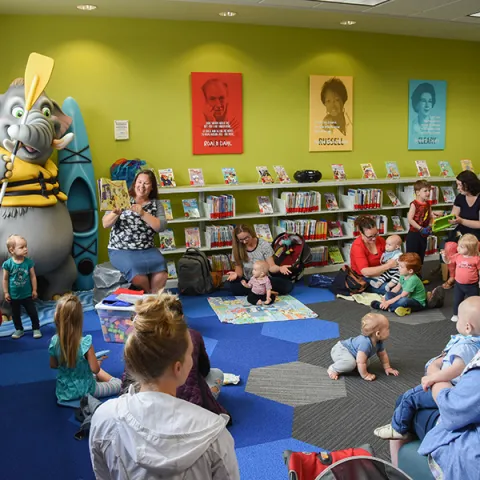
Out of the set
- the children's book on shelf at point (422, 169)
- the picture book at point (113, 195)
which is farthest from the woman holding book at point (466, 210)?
the picture book at point (113, 195)

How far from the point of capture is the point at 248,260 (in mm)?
5480

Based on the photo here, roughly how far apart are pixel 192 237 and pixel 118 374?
2564 millimetres

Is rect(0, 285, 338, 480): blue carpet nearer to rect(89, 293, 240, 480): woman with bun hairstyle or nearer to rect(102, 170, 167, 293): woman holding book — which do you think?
rect(102, 170, 167, 293): woman holding book

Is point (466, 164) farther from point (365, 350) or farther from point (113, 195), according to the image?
point (113, 195)

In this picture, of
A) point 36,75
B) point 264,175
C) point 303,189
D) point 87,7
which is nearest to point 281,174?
point 264,175

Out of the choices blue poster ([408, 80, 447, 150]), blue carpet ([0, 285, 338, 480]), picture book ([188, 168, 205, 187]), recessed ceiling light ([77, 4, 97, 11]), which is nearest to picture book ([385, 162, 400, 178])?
blue poster ([408, 80, 447, 150])

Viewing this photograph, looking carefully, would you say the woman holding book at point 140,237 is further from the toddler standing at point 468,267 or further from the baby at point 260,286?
the toddler standing at point 468,267

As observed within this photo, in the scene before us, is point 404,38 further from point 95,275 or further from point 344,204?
point 95,275

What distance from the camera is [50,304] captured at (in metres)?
5.17

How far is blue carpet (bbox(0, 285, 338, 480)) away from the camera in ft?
8.79

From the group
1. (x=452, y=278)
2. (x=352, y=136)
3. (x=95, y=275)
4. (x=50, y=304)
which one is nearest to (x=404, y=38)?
(x=352, y=136)

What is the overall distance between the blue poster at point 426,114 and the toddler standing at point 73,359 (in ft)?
18.2

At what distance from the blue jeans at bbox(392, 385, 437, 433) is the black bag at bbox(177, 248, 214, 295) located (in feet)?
11.6

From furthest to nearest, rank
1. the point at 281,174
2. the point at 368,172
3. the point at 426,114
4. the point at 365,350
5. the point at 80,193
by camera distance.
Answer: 1. the point at 426,114
2. the point at 368,172
3. the point at 281,174
4. the point at 80,193
5. the point at 365,350
